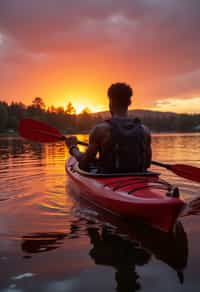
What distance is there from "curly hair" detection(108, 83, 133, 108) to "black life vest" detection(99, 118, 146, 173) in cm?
28

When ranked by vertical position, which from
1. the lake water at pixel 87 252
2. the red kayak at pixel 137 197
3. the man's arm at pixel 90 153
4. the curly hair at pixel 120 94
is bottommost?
the lake water at pixel 87 252

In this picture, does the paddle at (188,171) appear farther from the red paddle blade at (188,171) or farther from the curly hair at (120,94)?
the curly hair at (120,94)

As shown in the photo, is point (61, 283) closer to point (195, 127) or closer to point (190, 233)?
point (190, 233)

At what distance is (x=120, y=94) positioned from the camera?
5027 mm

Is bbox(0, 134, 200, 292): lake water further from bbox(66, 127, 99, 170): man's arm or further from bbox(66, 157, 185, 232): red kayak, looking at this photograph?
bbox(66, 127, 99, 170): man's arm

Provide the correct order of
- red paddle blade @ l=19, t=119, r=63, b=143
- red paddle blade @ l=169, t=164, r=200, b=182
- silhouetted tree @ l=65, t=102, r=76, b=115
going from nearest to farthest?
red paddle blade @ l=169, t=164, r=200, b=182 < red paddle blade @ l=19, t=119, r=63, b=143 < silhouetted tree @ l=65, t=102, r=76, b=115

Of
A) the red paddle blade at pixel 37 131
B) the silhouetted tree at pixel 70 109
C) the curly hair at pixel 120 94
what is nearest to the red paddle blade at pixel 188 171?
the curly hair at pixel 120 94

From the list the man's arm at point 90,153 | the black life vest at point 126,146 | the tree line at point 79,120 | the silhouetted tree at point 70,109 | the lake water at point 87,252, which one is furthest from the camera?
the silhouetted tree at point 70,109

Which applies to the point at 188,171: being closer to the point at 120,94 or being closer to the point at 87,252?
the point at 120,94

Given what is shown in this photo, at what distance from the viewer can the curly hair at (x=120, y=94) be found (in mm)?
5035

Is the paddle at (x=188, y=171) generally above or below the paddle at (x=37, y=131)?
below


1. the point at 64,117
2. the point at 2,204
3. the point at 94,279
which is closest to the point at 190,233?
the point at 94,279

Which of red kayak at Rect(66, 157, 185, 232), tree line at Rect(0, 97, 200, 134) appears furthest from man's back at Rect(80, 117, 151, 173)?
tree line at Rect(0, 97, 200, 134)

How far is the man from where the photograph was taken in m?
4.81
